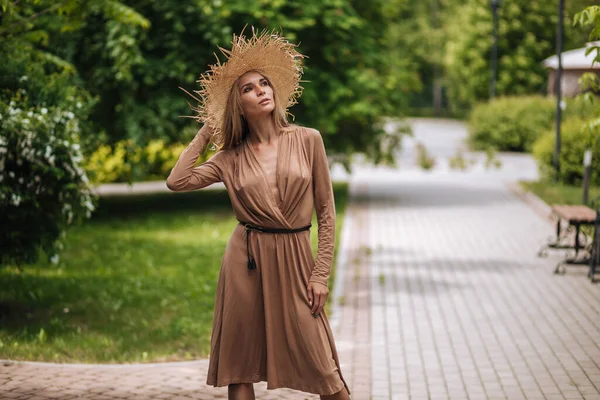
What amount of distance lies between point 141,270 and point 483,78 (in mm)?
45672

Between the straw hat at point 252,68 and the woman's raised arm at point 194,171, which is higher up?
the straw hat at point 252,68

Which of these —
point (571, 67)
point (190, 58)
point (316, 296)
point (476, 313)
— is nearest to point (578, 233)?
point (476, 313)

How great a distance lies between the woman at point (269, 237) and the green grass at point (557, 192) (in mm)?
14022

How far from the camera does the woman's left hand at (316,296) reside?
16.8 ft

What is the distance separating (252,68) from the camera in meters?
5.23

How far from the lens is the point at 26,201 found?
9203 mm

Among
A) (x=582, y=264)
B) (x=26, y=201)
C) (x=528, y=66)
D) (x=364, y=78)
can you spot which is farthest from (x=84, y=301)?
(x=528, y=66)

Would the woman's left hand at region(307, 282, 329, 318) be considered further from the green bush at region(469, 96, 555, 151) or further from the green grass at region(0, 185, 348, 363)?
the green bush at region(469, 96, 555, 151)

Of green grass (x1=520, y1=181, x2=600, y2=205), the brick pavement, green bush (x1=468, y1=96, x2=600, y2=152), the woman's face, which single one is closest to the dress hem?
the woman's face

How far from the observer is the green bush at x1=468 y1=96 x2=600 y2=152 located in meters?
37.8

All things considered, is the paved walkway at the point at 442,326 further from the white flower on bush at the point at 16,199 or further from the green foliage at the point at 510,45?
the green foliage at the point at 510,45

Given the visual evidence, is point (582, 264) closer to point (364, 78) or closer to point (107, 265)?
point (107, 265)

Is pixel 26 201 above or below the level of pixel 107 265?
above

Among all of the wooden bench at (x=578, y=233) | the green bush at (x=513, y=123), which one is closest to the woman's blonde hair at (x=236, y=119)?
the wooden bench at (x=578, y=233)
